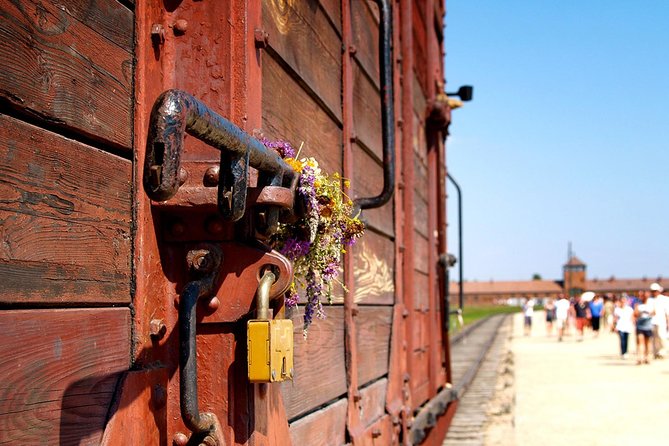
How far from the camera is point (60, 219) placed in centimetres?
176

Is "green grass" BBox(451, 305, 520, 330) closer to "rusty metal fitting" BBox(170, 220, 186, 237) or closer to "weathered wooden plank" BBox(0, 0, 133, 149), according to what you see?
"rusty metal fitting" BBox(170, 220, 186, 237)

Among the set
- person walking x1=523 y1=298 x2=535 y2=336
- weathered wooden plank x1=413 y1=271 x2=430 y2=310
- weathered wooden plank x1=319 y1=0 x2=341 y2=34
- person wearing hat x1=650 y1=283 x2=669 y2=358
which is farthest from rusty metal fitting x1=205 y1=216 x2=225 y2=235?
person walking x1=523 y1=298 x2=535 y2=336

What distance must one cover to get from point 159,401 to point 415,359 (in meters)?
4.90

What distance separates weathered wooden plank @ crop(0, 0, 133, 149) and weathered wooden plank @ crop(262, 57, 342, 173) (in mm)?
740

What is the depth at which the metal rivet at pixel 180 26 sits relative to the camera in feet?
7.58

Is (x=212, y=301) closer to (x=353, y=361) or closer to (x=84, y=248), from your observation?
(x=84, y=248)

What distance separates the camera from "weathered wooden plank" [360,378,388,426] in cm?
440

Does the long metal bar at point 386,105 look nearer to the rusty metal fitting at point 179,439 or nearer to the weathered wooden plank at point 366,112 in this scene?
the weathered wooden plank at point 366,112

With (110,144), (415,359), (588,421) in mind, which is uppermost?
(110,144)

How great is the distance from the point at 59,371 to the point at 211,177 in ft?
2.27

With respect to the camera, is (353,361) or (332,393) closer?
(332,393)

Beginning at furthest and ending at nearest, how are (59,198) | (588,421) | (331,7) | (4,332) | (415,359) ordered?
(588,421), (415,359), (331,7), (59,198), (4,332)

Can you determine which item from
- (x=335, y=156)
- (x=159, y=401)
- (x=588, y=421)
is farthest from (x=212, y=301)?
(x=588, y=421)

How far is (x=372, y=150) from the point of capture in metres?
5.00
